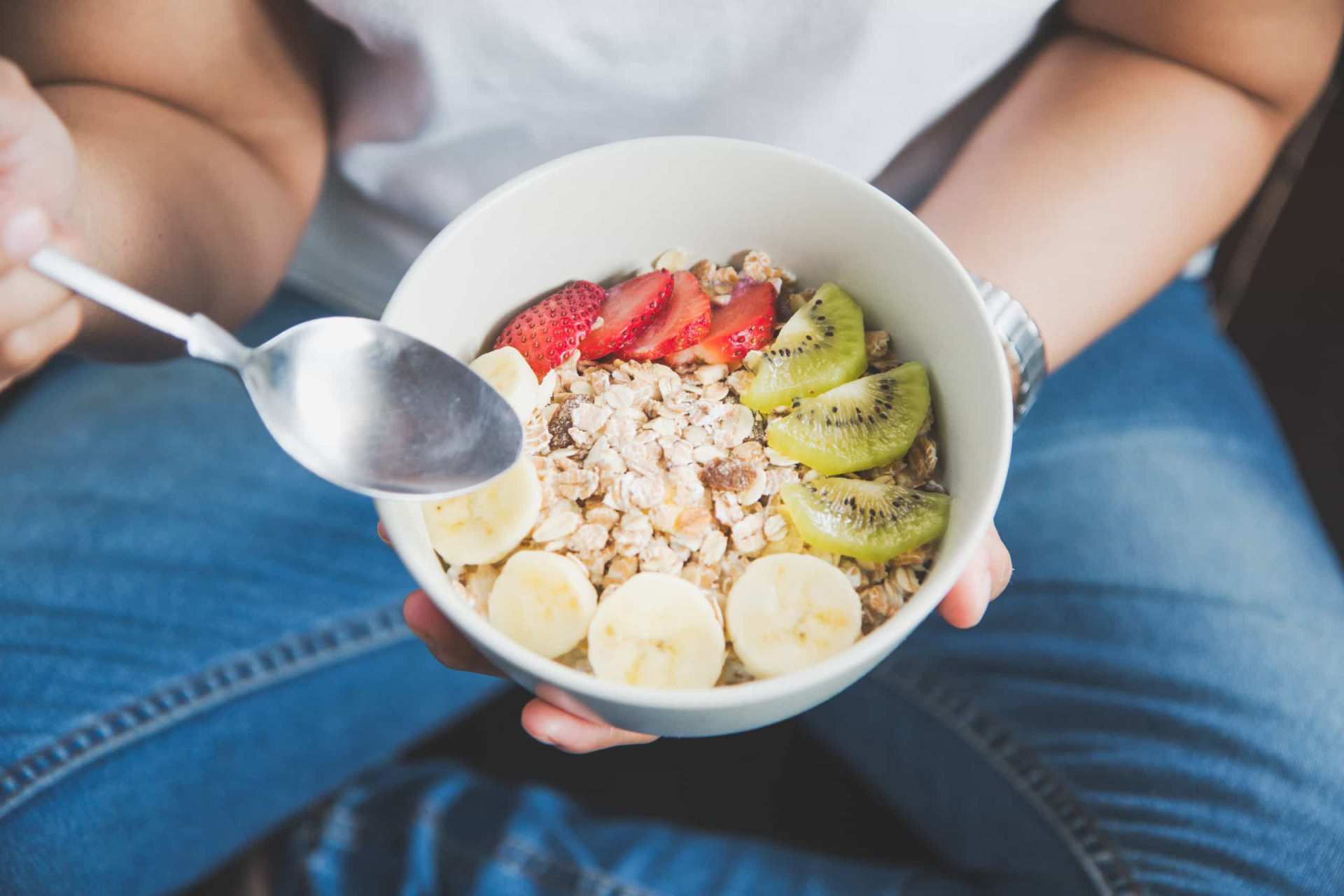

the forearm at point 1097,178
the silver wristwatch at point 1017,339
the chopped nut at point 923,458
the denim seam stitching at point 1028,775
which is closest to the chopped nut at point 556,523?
the chopped nut at point 923,458

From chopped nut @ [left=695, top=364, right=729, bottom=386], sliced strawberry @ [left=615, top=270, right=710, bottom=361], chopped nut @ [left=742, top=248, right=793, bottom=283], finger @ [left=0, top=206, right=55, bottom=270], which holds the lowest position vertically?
chopped nut @ [left=695, top=364, right=729, bottom=386]

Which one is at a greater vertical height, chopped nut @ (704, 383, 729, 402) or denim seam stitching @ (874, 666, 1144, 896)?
chopped nut @ (704, 383, 729, 402)

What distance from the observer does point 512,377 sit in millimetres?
559

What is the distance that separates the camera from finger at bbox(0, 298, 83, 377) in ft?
1.65

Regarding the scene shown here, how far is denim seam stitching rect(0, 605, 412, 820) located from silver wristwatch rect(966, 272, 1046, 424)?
0.70 m

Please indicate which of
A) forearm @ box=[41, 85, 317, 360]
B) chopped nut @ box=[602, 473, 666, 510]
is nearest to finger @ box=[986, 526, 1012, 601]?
chopped nut @ box=[602, 473, 666, 510]

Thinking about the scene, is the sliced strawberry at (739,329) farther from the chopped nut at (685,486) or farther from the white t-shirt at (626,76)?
the white t-shirt at (626,76)

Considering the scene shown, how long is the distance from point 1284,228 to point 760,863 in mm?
1245

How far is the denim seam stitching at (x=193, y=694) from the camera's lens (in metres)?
0.86

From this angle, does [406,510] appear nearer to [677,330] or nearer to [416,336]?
[416,336]

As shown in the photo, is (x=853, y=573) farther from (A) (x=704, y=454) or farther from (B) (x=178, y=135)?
(B) (x=178, y=135)

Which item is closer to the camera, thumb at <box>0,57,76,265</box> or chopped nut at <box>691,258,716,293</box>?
thumb at <box>0,57,76,265</box>

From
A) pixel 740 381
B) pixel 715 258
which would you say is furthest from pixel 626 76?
pixel 740 381

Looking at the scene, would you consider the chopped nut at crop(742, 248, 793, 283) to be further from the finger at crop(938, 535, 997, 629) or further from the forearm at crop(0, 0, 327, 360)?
the forearm at crop(0, 0, 327, 360)
